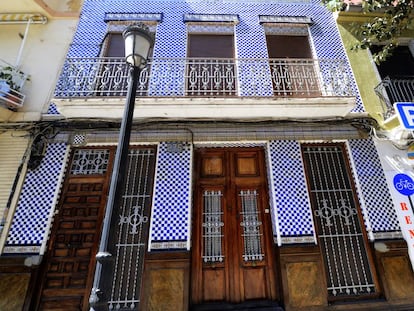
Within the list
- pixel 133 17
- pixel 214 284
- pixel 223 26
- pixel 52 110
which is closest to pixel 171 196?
pixel 214 284

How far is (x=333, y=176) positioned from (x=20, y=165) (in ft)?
19.7

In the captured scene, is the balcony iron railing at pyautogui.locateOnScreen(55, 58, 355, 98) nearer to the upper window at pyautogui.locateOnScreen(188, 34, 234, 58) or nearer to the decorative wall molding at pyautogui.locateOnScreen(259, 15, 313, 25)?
the upper window at pyautogui.locateOnScreen(188, 34, 234, 58)

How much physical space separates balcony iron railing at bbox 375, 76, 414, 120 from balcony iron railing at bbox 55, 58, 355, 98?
66 centimetres

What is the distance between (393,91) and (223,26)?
13.9 feet

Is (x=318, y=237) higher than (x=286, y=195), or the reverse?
(x=286, y=195)

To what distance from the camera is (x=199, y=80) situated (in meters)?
5.54

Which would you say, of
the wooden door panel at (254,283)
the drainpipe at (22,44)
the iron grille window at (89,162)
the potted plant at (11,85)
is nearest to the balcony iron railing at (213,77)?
the potted plant at (11,85)

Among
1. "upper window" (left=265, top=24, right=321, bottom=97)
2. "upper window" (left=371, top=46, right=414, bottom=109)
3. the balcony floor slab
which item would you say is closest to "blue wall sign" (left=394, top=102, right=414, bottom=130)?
the balcony floor slab

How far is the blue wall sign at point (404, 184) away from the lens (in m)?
4.66

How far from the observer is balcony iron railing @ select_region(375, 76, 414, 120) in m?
5.39

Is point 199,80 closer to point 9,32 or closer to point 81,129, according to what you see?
point 81,129

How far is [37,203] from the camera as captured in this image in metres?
4.46

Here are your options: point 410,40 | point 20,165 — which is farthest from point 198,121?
point 410,40

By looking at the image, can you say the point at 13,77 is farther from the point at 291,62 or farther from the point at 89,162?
the point at 291,62
